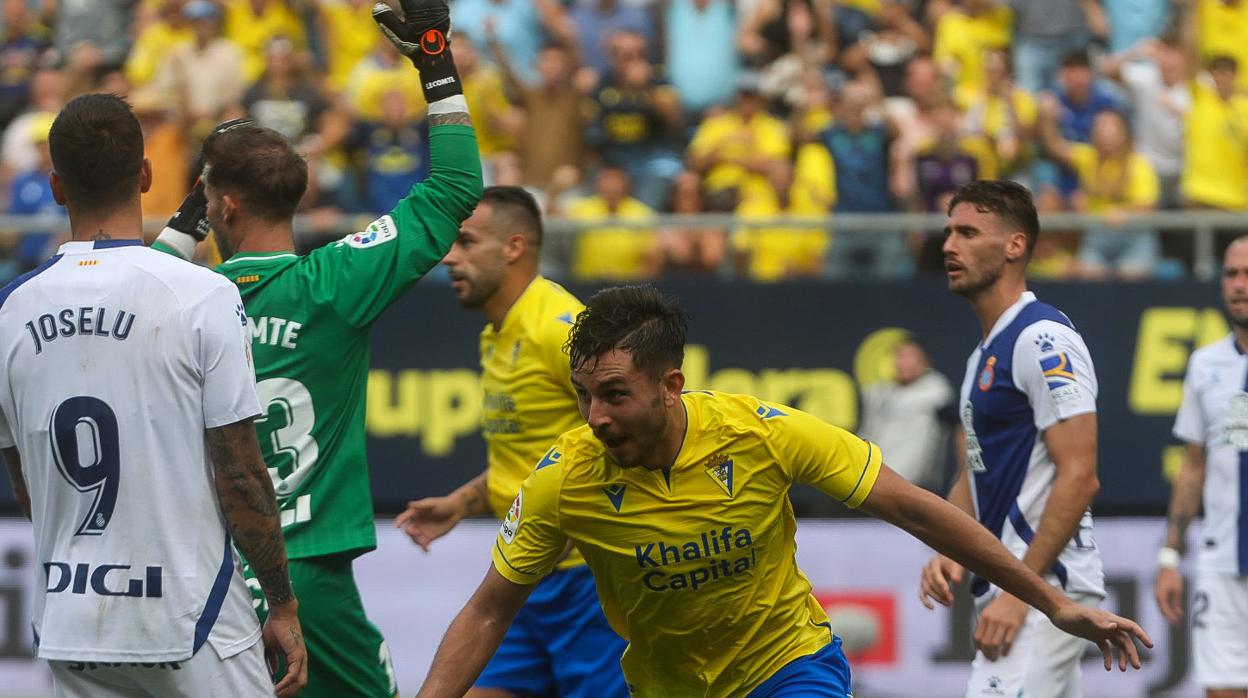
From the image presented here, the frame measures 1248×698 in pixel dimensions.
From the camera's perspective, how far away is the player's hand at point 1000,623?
20.2ft

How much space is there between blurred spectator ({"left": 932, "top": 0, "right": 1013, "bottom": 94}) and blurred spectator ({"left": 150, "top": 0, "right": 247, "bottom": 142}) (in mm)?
6211

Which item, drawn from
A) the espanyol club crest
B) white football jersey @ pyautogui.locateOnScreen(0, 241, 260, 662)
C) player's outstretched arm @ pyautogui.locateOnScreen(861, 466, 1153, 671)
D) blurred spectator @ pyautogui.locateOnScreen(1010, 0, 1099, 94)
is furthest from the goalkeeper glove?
blurred spectator @ pyautogui.locateOnScreen(1010, 0, 1099, 94)

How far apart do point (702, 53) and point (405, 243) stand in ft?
32.9

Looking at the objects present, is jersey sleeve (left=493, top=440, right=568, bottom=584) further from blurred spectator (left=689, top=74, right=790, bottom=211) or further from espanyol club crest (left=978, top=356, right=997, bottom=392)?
blurred spectator (left=689, top=74, right=790, bottom=211)

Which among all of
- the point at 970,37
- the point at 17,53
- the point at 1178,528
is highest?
the point at 970,37

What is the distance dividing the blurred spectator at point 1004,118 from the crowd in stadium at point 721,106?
2 cm

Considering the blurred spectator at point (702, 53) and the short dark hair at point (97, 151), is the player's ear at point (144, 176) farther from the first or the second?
the blurred spectator at point (702, 53)

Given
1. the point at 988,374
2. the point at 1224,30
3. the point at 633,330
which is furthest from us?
the point at 1224,30

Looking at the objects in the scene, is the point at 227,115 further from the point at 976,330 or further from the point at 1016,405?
the point at 1016,405

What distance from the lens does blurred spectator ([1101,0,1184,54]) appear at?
15391 mm

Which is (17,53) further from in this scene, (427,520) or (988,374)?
(988,374)

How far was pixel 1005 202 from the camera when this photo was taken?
6648 mm

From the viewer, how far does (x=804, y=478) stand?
515 centimetres

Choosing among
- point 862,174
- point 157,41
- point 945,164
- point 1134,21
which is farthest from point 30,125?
point 1134,21
